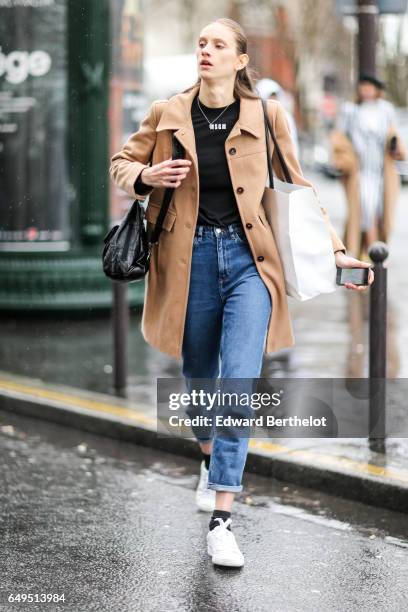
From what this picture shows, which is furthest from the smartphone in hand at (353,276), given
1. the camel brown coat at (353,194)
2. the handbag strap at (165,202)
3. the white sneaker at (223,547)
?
the camel brown coat at (353,194)

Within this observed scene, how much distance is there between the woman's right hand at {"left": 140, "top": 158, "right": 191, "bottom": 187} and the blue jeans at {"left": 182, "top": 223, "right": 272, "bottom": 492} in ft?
0.89

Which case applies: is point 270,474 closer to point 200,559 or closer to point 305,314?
point 200,559

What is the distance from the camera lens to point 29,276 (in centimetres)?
1060

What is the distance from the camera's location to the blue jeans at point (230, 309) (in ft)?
15.6

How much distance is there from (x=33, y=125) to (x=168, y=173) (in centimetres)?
628

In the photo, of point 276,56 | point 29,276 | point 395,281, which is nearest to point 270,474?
point 29,276

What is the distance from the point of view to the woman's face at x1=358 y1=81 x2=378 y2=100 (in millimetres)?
11500

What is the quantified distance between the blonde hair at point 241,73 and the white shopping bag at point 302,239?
0.40 m

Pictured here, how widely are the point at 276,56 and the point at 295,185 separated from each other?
2651 inches

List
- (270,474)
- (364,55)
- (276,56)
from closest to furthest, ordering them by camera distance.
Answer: (270,474)
(364,55)
(276,56)

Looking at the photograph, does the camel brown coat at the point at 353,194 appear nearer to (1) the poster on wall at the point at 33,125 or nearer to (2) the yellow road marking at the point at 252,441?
(1) the poster on wall at the point at 33,125

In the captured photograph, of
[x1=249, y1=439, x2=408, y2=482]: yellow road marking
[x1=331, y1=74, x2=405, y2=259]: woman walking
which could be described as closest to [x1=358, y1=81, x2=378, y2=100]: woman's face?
[x1=331, y1=74, x2=405, y2=259]: woman walking

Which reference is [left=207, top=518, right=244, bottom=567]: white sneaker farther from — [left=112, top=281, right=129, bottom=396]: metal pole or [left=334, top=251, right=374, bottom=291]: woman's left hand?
[left=112, top=281, right=129, bottom=396]: metal pole

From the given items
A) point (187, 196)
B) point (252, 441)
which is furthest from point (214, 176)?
point (252, 441)
